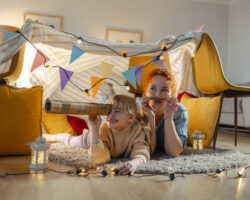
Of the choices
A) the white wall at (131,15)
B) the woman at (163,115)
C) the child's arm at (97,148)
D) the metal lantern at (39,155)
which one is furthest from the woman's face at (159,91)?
the white wall at (131,15)

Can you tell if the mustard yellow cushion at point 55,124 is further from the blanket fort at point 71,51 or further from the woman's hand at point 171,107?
the woman's hand at point 171,107

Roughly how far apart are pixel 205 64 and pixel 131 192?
4.37 feet

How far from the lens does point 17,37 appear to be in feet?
4.54

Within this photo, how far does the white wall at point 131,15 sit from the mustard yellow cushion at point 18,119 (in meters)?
2.81

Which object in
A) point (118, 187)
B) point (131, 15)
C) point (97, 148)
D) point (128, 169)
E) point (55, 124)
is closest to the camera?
point (118, 187)

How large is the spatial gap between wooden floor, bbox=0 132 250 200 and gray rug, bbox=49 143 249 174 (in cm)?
6

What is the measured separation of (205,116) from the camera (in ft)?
5.58

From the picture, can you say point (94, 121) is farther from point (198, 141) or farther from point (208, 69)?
point (208, 69)

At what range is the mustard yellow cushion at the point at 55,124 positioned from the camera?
1989 millimetres

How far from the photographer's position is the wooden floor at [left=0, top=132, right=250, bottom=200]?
0.76 metres

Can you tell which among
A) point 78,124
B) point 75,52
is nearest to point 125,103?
point 75,52

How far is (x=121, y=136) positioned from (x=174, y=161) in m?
0.29

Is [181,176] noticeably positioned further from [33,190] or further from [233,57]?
[233,57]

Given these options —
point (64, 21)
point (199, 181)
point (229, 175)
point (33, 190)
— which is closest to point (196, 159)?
point (229, 175)
